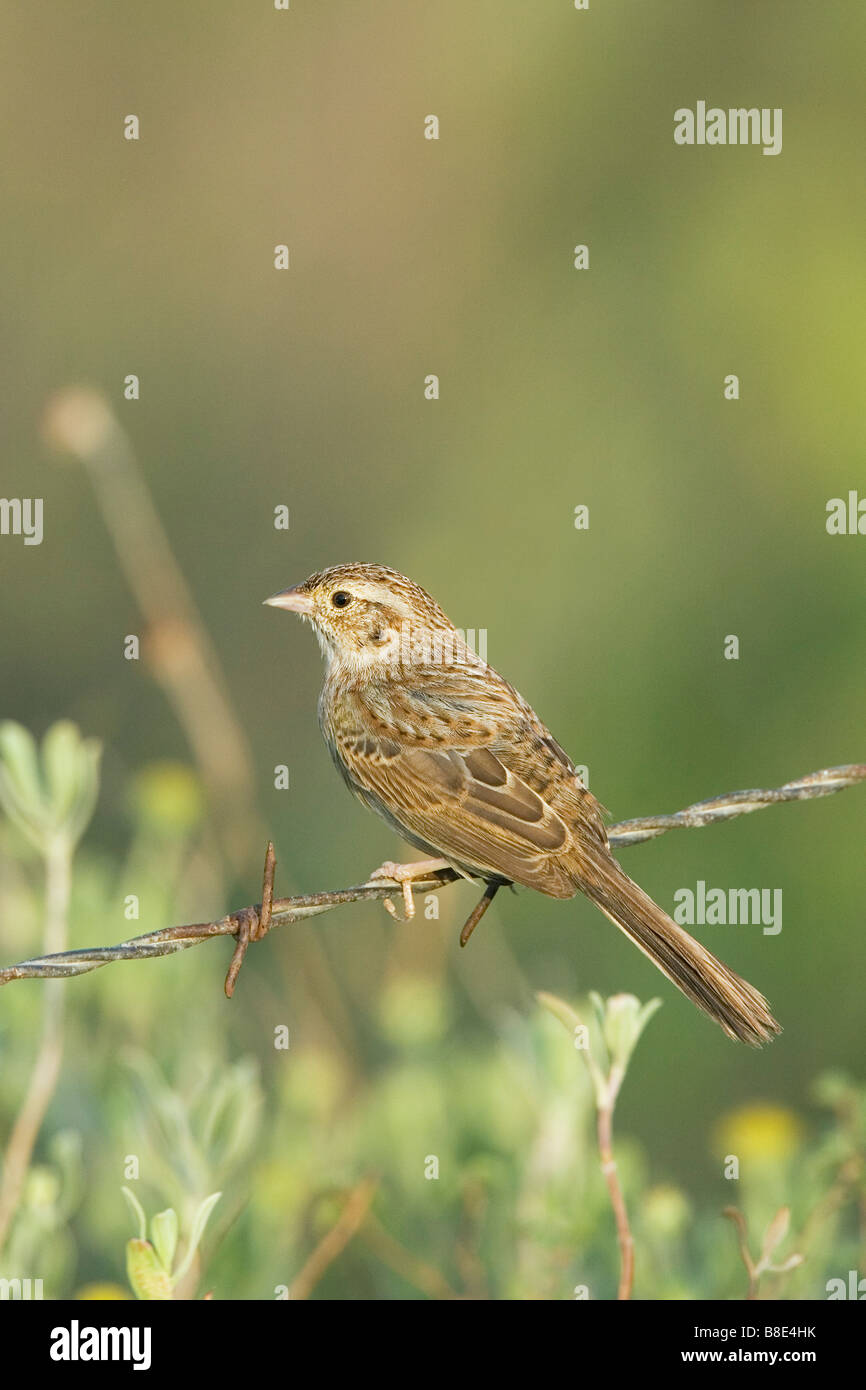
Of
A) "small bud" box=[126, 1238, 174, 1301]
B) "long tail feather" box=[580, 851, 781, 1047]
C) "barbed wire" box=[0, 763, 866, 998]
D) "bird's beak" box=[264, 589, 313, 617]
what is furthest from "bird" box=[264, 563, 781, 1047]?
"small bud" box=[126, 1238, 174, 1301]

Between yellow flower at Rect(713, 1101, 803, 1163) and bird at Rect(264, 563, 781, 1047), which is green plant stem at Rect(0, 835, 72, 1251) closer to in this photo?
bird at Rect(264, 563, 781, 1047)

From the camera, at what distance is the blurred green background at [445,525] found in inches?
216

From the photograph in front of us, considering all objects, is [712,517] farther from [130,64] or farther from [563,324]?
[130,64]

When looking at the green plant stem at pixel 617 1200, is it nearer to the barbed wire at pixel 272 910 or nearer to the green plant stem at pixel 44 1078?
the barbed wire at pixel 272 910

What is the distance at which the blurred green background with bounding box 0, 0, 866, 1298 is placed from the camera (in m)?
5.48

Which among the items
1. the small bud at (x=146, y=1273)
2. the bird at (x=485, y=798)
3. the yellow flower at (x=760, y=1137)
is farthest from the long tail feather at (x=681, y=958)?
the small bud at (x=146, y=1273)

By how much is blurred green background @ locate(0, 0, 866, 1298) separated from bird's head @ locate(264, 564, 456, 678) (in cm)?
70

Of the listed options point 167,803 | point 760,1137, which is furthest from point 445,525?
point 760,1137

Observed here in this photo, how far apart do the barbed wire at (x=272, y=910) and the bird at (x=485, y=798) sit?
18 cm

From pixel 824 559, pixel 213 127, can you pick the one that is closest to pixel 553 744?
pixel 824 559

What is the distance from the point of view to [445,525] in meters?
10.7

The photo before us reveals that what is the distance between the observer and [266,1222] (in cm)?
482

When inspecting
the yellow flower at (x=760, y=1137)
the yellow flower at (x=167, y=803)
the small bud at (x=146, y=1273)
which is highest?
the yellow flower at (x=167, y=803)
